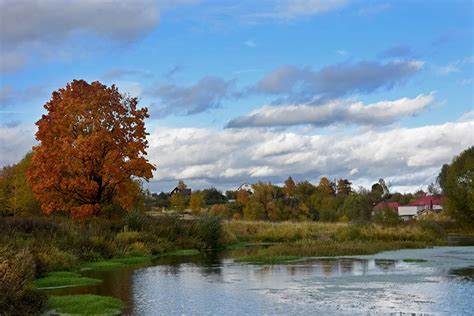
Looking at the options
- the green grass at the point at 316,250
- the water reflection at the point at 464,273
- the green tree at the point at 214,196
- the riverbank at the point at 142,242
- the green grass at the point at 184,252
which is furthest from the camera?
the green tree at the point at 214,196

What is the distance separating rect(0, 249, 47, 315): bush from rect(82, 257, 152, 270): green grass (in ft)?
38.3

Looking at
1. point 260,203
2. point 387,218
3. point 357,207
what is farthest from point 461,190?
point 260,203

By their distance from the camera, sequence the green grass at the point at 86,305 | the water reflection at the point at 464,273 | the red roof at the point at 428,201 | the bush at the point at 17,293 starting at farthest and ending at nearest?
the red roof at the point at 428,201, the water reflection at the point at 464,273, the green grass at the point at 86,305, the bush at the point at 17,293

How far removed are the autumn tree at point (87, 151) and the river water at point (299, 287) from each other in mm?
14158

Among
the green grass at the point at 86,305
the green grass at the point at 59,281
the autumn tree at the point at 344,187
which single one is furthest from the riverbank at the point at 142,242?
the autumn tree at the point at 344,187

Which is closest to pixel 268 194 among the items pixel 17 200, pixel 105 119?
pixel 17 200

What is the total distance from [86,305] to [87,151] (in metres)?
26.6

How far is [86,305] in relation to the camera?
17.7 m

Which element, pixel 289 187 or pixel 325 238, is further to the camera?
pixel 289 187

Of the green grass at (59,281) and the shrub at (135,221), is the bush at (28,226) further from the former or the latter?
the green grass at (59,281)

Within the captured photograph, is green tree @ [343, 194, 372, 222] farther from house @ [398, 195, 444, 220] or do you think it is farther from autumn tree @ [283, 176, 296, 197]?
house @ [398, 195, 444, 220]

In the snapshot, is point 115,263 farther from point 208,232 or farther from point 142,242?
point 208,232

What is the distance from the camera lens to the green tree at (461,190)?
250 feet

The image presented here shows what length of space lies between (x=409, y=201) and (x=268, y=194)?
80349 millimetres
